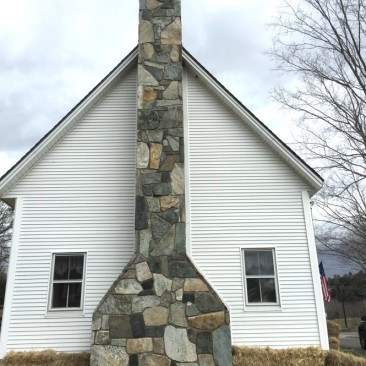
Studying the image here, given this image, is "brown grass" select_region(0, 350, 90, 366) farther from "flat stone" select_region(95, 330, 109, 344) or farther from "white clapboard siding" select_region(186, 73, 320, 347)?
"white clapboard siding" select_region(186, 73, 320, 347)

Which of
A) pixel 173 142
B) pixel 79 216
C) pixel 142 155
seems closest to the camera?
pixel 142 155

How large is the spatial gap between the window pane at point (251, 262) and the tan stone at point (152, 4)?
23.3 ft

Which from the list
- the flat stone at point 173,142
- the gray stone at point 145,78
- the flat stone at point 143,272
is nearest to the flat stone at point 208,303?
the flat stone at point 143,272

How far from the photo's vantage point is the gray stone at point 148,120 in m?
9.51

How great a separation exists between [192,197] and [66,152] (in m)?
3.67

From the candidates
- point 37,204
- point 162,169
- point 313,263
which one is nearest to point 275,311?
point 313,263

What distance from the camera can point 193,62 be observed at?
10.7 m

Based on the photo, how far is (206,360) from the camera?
A: 7785mm

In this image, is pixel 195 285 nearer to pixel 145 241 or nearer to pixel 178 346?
A: pixel 178 346

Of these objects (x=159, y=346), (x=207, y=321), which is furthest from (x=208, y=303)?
(x=159, y=346)

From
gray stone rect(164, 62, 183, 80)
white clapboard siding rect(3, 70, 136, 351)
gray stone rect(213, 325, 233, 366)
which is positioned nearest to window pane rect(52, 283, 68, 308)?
white clapboard siding rect(3, 70, 136, 351)

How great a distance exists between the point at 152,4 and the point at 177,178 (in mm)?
5193

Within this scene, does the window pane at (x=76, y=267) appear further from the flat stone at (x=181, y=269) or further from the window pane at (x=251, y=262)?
the window pane at (x=251, y=262)

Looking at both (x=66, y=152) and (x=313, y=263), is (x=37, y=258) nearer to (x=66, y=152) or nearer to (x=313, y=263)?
(x=66, y=152)
